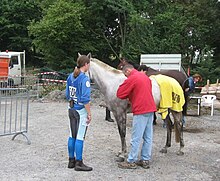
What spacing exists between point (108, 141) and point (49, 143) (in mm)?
1359

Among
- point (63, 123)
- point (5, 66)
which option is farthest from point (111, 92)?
point (5, 66)

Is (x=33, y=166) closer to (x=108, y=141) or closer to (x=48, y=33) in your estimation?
(x=108, y=141)

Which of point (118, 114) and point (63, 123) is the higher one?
point (118, 114)

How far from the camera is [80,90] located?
210 inches

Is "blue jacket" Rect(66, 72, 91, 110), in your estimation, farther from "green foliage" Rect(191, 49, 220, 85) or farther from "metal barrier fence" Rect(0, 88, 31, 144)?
"green foliage" Rect(191, 49, 220, 85)

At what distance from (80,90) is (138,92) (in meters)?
0.96

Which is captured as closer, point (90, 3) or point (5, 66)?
point (5, 66)

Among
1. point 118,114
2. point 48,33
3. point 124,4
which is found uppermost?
point 124,4

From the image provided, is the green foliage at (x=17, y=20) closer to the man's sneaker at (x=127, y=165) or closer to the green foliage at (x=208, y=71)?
the green foliage at (x=208, y=71)

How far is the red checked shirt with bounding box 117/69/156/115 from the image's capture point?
17.9 ft

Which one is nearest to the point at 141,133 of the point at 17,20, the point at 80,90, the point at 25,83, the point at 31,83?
the point at 80,90

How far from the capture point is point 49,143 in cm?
746

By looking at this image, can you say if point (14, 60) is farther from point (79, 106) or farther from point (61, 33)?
point (79, 106)

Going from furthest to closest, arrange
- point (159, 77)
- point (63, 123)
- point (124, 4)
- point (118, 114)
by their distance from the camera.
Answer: point (124, 4), point (63, 123), point (159, 77), point (118, 114)
